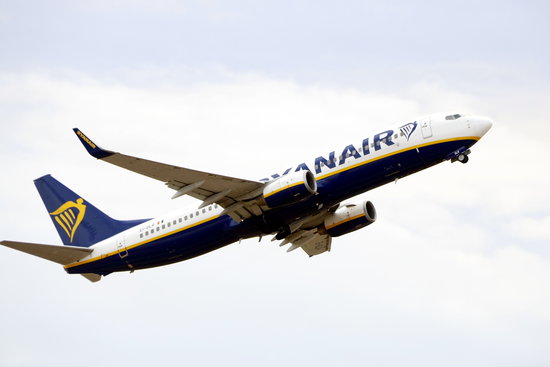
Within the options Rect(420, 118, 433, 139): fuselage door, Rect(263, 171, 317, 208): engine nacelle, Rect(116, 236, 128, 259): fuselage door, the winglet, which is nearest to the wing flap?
the winglet

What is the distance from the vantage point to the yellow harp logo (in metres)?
61.0

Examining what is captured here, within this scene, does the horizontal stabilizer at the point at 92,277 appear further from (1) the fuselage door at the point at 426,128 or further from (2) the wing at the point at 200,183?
(1) the fuselage door at the point at 426,128

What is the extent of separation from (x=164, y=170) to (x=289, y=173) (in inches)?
283

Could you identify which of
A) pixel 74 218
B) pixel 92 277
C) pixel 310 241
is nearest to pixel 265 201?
pixel 310 241

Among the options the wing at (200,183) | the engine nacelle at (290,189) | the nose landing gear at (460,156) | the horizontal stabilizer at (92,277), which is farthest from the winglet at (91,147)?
the nose landing gear at (460,156)

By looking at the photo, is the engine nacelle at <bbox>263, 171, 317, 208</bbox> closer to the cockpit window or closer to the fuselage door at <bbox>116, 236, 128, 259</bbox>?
the cockpit window

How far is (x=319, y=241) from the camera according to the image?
62.1 m

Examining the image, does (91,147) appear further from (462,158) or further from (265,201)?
(462,158)

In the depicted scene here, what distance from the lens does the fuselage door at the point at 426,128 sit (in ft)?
171

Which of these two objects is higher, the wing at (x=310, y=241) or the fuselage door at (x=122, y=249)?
the wing at (x=310, y=241)

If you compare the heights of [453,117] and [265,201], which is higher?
[453,117]

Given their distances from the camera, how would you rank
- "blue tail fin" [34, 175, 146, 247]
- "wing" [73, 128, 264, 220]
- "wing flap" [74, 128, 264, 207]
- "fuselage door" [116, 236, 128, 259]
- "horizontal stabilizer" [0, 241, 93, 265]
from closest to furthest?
"wing flap" [74, 128, 264, 207], "wing" [73, 128, 264, 220], "horizontal stabilizer" [0, 241, 93, 265], "fuselage door" [116, 236, 128, 259], "blue tail fin" [34, 175, 146, 247]

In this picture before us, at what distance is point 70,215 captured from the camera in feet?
201

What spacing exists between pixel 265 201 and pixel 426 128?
9.59 metres
